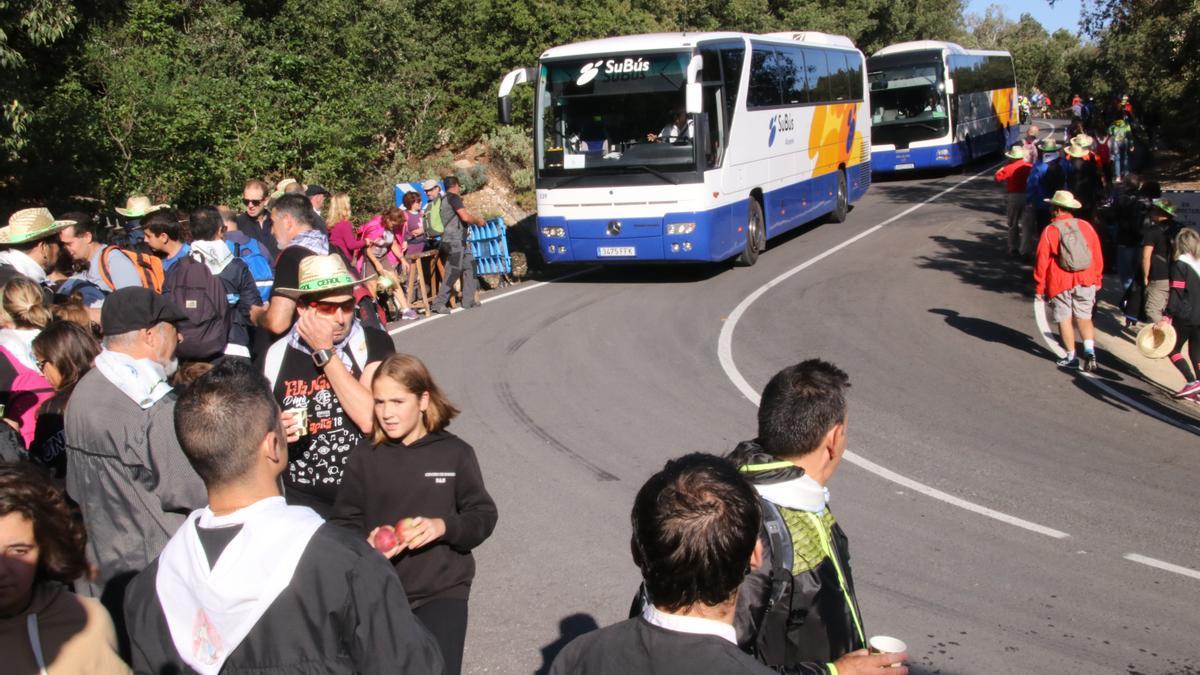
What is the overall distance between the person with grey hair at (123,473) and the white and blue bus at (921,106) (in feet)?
96.2

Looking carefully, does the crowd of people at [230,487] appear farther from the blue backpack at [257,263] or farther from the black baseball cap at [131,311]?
the blue backpack at [257,263]

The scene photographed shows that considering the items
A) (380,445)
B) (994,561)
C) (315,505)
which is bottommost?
(994,561)

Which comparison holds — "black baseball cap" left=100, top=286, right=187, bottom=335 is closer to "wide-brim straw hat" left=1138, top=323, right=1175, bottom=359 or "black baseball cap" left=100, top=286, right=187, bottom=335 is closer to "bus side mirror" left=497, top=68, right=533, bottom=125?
"wide-brim straw hat" left=1138, top=323, right=1175, bottom=359

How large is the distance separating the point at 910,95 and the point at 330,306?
95.1 feet

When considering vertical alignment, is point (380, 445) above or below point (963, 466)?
above

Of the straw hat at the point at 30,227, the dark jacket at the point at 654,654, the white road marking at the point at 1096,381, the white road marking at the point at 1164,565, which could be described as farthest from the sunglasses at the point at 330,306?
the white road marking at the point at 1096,381

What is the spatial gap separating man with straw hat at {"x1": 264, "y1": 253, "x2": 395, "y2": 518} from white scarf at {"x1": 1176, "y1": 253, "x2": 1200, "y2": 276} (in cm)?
913

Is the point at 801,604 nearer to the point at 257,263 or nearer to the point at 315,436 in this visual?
the point at 315,436

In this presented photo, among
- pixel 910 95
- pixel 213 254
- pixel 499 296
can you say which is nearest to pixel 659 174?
pixel 499 296

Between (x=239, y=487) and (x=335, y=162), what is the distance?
20916 millimetres

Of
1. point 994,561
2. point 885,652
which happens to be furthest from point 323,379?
point 994,561

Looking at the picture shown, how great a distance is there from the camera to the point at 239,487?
2.97 m

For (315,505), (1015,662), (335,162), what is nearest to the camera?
(315,505)

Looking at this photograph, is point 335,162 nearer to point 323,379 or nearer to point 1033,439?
point 1033,439
